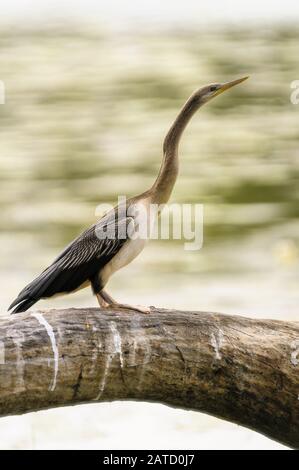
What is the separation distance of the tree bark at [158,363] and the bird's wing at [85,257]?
0.21 meters

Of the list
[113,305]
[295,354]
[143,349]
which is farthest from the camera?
[113,305]

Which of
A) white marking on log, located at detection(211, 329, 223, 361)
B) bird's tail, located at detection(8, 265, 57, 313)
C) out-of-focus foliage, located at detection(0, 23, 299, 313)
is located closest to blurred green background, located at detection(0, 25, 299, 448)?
out-of-focus foliage, located at detection(0, 23, 299, 313)

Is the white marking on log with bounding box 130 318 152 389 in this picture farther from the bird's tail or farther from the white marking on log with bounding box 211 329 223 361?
the bird's tail

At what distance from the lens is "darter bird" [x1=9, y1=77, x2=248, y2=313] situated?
12.4ft

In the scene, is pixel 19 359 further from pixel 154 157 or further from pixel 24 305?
pixel 154 157

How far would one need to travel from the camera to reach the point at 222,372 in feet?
12.0

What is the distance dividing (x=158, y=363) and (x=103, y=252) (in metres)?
0.45

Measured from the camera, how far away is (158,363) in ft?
11.8

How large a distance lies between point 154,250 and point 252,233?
569 mm

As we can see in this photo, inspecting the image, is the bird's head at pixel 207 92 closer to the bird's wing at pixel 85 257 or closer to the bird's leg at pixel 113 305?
the bird's wing at pixel 85 257

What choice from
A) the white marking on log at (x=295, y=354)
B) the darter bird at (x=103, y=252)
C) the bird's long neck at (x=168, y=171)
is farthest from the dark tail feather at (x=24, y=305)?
the white marking on log at (x=295, y=354)

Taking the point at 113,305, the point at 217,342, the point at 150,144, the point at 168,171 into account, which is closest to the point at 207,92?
the point at 168,171

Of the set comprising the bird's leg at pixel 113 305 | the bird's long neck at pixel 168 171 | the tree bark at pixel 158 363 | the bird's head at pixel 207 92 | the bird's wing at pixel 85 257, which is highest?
the bird's head at pixel 207 92

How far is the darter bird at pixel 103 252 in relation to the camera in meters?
3.79
